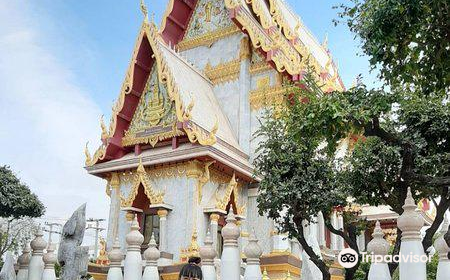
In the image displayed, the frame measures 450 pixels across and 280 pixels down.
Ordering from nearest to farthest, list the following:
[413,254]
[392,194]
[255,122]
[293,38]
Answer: [413,254]
[392,194]
[255,122]
[293,38]

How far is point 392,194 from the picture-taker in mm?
10633

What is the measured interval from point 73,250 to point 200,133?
4.73 meters

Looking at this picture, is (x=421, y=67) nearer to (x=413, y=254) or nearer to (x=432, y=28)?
(x=432, y=28)

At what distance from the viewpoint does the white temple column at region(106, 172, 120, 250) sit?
14.9 m

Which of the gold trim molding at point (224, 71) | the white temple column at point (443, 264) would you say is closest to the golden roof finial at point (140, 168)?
the gold trim molding at point (224, 71)

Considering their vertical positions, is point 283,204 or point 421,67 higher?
point 421,67

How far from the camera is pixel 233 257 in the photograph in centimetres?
766

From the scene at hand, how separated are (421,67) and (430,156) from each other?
296cm

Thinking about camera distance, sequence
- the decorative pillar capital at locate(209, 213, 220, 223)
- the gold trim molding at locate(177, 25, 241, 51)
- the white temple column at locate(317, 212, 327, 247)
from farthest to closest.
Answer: the gold trim molding at locate(177, 25, 241, 51) → the white temple column at locate(317, 212, 327, 247) → the decorative pillar capital at locate(209, 213, 220, 223)

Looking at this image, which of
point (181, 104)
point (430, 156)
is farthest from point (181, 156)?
point (430, 156)

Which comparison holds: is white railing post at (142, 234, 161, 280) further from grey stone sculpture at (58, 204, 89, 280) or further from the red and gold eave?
the red and gold eave

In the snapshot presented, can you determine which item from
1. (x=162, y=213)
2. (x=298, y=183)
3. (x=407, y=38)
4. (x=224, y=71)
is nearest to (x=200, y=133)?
(x=162, y=213)

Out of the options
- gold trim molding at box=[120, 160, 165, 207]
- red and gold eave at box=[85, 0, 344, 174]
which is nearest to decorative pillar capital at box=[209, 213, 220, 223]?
gold trim molding at box=[120, 160, 165, 207]

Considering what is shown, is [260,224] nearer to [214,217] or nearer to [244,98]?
[214,217]
